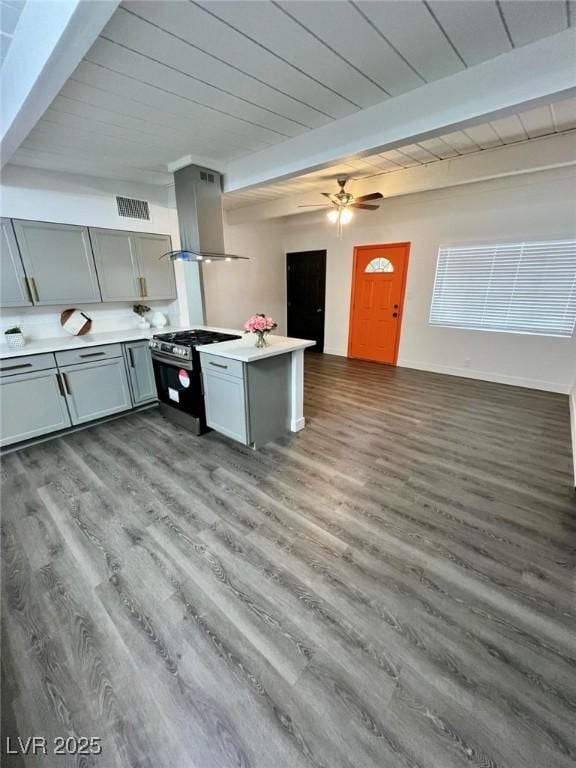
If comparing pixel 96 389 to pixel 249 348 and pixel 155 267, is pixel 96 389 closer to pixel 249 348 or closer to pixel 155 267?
pixel 155 267

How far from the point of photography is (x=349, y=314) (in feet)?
19.5

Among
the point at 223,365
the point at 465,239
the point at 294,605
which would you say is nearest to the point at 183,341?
the point at 223,365

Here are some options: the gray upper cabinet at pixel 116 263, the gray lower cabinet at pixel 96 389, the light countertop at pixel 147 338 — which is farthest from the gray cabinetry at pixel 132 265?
the gray lower cabinet at pixel 96 389

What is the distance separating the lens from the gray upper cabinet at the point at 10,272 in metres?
2.80

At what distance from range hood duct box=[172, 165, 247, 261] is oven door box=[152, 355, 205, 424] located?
1.16 metres

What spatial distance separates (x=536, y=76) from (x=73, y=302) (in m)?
4.00

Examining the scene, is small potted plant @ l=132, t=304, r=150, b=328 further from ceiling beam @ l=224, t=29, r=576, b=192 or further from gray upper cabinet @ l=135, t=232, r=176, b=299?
ceiling beam @ l=224, t=29, r=576, b=192

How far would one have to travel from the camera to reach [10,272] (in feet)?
9.36

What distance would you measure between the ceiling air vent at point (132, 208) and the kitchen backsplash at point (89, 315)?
1.03 m

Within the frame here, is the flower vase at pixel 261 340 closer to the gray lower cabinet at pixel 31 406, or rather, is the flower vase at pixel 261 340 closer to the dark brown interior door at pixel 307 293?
the gray lower cabinet at pixel 31 406

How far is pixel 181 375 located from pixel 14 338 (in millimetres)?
1581

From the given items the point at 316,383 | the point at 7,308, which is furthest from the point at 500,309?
the point at 7,308

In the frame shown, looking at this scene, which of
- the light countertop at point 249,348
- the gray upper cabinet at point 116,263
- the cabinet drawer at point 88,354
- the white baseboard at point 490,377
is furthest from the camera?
the white baseboard at point 490,377

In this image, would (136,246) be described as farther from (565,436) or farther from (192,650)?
(565,436)
